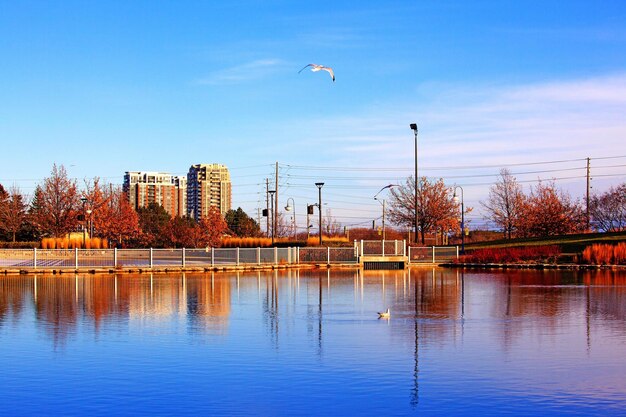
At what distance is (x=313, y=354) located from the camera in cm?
1662

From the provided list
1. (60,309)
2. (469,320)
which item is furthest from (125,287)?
(469,320)

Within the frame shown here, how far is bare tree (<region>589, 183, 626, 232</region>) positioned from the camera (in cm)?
9525

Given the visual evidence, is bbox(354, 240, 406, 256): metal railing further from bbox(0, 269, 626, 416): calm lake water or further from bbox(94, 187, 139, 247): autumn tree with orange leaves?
bbox(94, 187, 139, 247): autumn tree with orange leaves

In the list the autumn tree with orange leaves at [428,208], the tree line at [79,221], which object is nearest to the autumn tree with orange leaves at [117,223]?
the tree line at [79,221]

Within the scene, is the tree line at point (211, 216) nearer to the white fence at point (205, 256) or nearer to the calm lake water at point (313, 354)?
the white fence at point (205, 256)

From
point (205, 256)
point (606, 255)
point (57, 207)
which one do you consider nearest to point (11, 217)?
point (57, 207)

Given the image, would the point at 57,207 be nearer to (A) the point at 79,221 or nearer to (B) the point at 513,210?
(A) the point at 79,221

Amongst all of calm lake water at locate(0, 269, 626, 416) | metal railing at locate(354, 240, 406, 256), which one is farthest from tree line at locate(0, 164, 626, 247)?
calm lake water at locate(0, 269, 626, 416)

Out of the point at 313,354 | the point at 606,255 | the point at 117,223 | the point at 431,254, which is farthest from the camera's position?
the point at 117,223

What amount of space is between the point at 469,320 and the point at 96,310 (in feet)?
39.6

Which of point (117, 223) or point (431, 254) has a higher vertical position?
point (117, 223)

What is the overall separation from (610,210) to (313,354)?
87959mm

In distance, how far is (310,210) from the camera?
216 feet

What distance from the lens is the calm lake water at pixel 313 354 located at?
12430 mm
